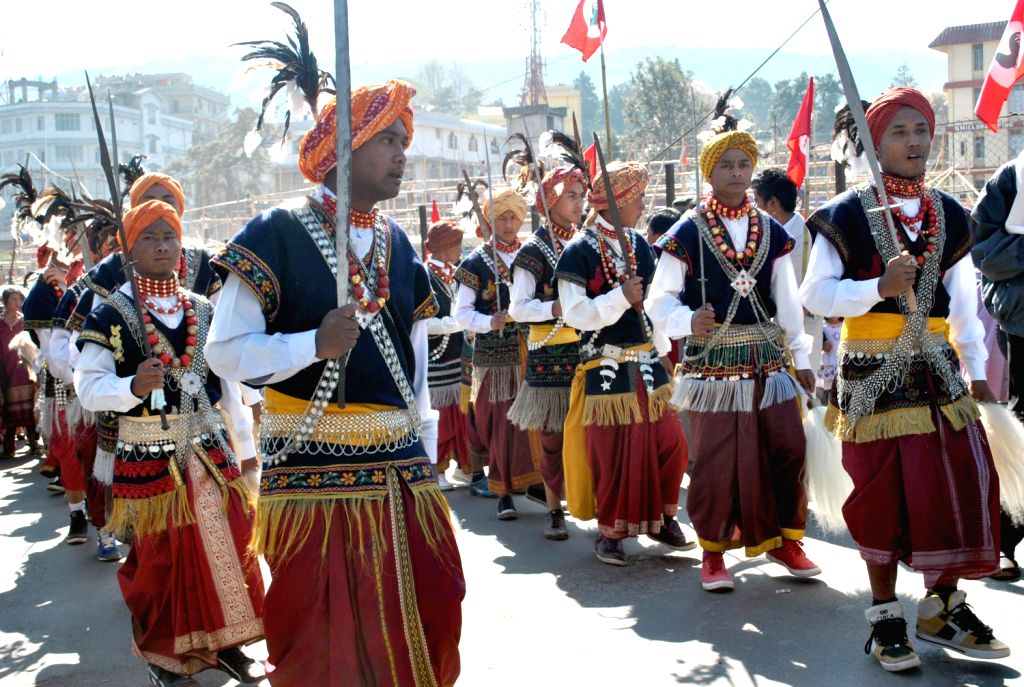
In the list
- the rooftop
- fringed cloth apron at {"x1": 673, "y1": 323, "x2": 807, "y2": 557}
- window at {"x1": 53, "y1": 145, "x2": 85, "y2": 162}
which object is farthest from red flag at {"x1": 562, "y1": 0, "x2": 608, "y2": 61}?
window at {"x1": 53, "y1": 145, "x2": 85, "y2": 162}

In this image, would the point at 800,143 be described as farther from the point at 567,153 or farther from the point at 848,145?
the point at 848,145

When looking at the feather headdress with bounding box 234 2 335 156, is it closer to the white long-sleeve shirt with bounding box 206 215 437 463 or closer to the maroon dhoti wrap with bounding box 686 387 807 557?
the white long-sleeve shirt with bounding box 206 215 437 463

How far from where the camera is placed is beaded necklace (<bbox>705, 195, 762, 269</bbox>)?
5879mm

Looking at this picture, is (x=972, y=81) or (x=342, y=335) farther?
(x=972, y=81)

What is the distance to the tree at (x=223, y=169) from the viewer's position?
5819 cm

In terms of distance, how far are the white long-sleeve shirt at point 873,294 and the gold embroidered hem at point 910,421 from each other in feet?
0.94

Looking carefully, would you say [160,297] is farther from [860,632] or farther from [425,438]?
[860,632]

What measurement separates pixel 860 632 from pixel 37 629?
14.1 ft

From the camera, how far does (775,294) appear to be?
6.01 metres

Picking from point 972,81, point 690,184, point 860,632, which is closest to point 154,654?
point 860,632

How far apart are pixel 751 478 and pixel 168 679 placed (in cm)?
294

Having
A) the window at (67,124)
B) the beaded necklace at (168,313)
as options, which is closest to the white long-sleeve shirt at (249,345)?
the beaded necklace at (168,313)

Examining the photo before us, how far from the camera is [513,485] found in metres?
8.21

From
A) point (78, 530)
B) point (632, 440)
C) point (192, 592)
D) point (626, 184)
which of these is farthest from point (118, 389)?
point (78, 530)
